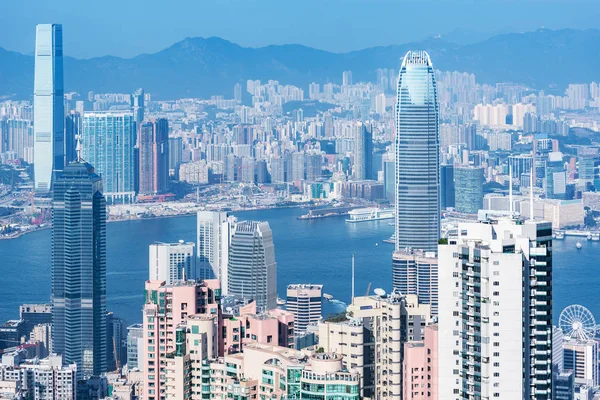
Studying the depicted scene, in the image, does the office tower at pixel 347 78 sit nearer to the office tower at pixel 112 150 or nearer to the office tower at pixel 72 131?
the office tower at pixel 112 150

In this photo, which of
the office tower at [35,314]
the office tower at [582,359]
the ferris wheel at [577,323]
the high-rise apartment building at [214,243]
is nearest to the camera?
the office tower at [582,359]

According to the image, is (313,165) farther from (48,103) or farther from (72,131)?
(48,103)

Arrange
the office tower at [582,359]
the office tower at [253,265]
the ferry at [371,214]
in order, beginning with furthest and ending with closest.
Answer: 1. the ferry at [371,214]
2. the office tower at [253,265]
3. the office tower at [582,359]

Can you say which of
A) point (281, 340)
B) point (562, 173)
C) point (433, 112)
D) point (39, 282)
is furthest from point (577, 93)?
point (281, 340)

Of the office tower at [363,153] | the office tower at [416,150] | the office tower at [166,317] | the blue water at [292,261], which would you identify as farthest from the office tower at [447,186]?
the office tower at [166,317]

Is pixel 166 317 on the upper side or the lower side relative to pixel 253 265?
upper

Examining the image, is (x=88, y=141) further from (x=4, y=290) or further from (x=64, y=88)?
(x=4, y=290)

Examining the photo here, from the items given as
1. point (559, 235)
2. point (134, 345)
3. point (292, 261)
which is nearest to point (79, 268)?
point (134, 345)
